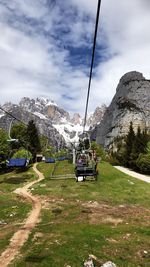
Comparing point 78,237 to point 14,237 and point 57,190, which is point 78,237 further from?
point 57,190

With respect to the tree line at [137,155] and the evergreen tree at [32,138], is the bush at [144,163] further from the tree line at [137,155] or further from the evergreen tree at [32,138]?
the evergreen tree at [32,138]

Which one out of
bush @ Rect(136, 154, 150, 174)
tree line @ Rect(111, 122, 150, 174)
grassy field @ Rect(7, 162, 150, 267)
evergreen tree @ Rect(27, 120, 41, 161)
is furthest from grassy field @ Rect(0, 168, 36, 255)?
evergreen tree @ Rect(27, 120, 41, 161)

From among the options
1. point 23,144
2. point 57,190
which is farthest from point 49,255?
point 23,144

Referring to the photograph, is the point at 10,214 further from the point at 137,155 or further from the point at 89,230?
the point at 137,155

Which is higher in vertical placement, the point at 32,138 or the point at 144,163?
the point at 32,138

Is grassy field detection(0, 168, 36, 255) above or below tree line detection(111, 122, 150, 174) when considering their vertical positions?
below

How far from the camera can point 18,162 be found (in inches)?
2926

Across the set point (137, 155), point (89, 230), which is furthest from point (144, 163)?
point (89, 230)

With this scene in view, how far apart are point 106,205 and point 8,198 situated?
1337 cm

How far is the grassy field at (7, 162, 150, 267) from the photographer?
19594 mm

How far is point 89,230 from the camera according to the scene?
2550 centimetres

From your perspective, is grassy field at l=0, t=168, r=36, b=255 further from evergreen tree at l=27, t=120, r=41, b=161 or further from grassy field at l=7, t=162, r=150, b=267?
evergreen tree at l=27, t=120, r=41, b=161

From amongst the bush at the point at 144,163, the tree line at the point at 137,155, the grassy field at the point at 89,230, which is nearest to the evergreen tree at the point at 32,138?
the tree line at the point at 137,155

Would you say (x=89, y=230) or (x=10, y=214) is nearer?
(x=89, y=230)
